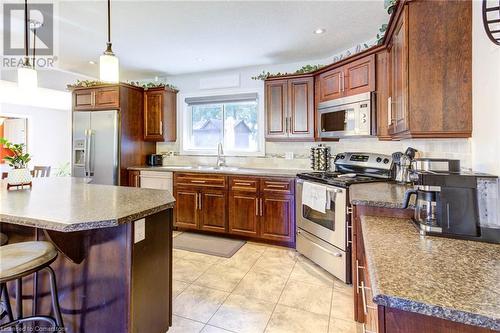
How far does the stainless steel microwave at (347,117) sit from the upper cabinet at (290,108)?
0.62 ft

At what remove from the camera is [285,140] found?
3799 millimetres

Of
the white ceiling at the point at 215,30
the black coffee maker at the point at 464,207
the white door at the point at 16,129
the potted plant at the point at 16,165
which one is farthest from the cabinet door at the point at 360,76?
the white door at the point at 16,129

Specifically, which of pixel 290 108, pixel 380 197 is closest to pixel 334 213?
pixel 380 197

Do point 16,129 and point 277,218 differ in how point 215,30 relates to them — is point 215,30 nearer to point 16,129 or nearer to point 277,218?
point 277,218

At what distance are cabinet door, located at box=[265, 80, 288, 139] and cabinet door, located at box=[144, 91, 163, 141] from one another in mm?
1850

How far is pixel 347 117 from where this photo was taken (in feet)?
9.73

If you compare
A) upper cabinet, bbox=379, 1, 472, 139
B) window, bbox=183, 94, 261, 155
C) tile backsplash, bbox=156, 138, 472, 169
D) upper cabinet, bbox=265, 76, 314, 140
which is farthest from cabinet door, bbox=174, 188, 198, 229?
upper cabinet, bbox=379, 1, 472, 139

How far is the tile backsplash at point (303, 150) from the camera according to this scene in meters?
2.10

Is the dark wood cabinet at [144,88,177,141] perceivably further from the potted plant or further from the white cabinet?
the potted plant

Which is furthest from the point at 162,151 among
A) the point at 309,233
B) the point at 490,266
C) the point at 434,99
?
the point at 490,266

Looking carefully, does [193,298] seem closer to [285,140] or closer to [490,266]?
[490,266]

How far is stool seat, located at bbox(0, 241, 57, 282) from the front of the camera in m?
1.13

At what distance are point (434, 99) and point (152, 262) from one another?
196cm

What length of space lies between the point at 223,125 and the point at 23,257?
3478 millimetres
